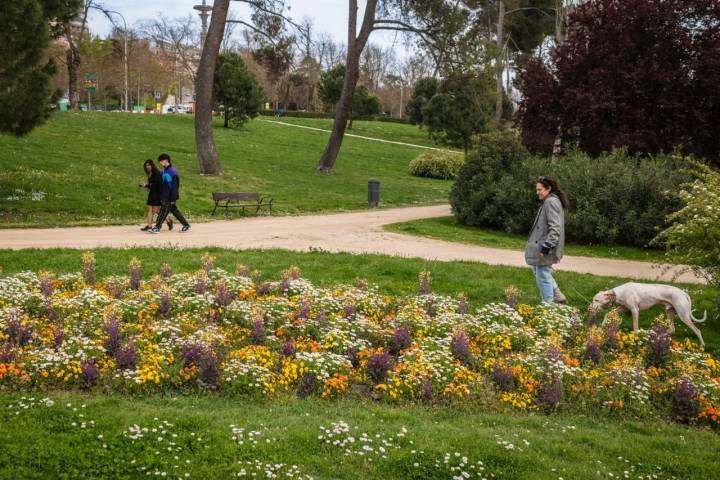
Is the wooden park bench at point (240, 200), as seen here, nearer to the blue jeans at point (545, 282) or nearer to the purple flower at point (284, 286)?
the purple flower at point (284, 286)

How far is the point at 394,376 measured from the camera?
6.78m

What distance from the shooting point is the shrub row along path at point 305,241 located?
42.9 feet

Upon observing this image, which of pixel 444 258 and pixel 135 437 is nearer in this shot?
pixel 135 437

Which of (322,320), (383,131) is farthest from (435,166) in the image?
(322,320)

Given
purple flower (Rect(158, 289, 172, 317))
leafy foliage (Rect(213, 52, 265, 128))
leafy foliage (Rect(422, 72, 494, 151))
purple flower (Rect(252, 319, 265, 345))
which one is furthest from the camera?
leafy foliage (Rect(422, 72, 494, 151))

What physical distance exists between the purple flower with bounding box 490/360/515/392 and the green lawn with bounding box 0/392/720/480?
23.7 inches

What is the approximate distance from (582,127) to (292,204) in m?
9.44

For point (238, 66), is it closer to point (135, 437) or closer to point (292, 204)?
point (292, 204)

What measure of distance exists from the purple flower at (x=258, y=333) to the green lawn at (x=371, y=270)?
110 inches

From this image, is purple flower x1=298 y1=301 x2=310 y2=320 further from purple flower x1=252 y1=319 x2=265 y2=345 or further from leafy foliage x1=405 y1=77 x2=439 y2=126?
leafy foliage x1=405 y1=77 x2=439 y2=126

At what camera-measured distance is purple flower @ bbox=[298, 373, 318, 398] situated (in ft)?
21.5

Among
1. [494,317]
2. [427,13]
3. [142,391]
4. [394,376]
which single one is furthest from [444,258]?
[427,13]

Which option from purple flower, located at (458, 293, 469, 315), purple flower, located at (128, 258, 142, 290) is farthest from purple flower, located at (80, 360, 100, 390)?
purple flower, located at (458, 293, 469, 315)

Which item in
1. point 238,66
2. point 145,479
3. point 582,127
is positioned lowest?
point 145,479
